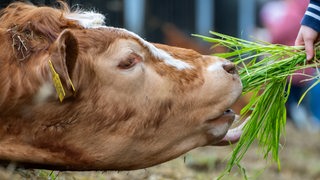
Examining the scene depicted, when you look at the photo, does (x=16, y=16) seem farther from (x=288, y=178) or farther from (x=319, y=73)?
(x=288, y=178)

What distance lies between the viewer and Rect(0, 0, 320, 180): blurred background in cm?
769

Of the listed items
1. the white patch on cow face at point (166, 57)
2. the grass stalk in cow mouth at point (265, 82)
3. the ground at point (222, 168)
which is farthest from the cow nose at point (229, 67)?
the ground at point (222, 168)

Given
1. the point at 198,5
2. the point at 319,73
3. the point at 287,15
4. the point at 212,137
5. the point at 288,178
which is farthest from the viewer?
the point at 198,5

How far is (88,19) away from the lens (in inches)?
189

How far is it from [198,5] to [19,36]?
36.9 ft

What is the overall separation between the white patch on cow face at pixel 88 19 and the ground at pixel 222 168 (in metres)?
0.75

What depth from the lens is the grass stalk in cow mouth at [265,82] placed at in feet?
17.7

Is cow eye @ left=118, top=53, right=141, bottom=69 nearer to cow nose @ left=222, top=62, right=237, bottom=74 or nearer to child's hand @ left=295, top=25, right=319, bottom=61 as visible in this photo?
cow nose @ left=222, top=62, right=237, bottom=74

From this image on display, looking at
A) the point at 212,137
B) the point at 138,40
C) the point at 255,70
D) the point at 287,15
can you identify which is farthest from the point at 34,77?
the point at 287,15

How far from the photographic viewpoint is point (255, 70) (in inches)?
213

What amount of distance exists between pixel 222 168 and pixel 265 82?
3.16 m

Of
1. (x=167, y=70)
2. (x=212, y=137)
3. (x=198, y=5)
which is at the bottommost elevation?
(x=198, y=5)

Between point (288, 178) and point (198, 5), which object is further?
point (198, 5)

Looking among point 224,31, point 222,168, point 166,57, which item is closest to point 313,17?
point 166,57
